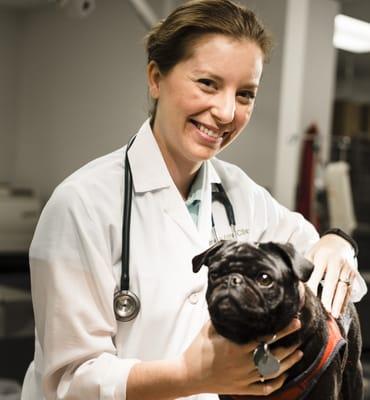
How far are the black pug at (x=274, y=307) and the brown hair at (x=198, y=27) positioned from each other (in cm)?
25

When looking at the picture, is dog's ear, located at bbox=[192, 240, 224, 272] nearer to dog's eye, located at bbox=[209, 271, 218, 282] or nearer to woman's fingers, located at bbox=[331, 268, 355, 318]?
dog's eye, located at bbox=[209, 271, 218, 282]

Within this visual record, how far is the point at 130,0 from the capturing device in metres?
0.96

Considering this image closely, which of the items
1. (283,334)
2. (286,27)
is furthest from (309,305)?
(286,27)

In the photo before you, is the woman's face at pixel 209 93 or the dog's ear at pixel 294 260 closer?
the dog's ear at pixel 294 260

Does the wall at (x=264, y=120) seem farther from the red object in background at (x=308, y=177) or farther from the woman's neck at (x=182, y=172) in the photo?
the red object in background at (x=308, y=177)

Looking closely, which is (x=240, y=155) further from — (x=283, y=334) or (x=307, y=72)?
(x=283, y=334)

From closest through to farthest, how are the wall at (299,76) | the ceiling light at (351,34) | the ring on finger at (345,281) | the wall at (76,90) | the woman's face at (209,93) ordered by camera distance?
1. the woman's face at (209,93)
2. the ring on finger at (345,281)
3. the wall at (76,90)
4. the wall at (299,76)
5. the ceiling light at (351,34)

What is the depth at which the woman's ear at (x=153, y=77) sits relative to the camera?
784mm

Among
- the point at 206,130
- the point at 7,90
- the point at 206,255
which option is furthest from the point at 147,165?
the point at 7,90

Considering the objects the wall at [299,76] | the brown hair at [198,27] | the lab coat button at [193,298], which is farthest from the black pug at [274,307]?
the wall at [299,76]

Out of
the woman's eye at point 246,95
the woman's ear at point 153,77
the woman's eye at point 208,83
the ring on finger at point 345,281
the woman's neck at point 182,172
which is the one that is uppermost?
the woman's ear at point 153,77

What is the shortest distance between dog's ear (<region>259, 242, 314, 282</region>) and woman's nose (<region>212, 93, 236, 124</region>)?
0.60 feet

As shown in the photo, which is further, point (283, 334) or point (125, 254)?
point (125, 254)

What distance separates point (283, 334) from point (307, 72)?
0.81 metres
